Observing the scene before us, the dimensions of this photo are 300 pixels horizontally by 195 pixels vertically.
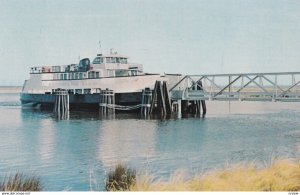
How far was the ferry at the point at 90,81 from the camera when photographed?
28.1 metres

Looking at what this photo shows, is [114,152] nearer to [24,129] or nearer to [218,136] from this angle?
[218,136]

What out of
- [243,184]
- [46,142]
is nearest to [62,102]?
[46,142]

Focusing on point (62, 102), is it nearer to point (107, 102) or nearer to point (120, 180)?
point (107, 102)

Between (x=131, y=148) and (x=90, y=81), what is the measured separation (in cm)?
1744

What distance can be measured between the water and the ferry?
23.1ft

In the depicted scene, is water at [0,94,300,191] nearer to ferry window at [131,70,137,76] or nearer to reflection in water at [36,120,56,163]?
reflection in water at [36,120,56,163]

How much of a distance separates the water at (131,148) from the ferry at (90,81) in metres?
7.05

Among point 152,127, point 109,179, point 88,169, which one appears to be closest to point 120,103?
point 152,127

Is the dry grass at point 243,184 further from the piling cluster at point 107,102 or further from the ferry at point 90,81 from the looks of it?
the ferry at point 90,81

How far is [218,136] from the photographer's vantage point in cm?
1677

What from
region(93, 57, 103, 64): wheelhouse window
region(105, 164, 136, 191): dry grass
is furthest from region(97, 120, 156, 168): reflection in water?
region(93, 57, 103, 64): wheelhouse window

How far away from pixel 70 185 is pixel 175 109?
2077 centimetres

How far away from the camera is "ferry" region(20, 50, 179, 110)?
1106 inches

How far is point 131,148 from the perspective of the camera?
44.7 feet
